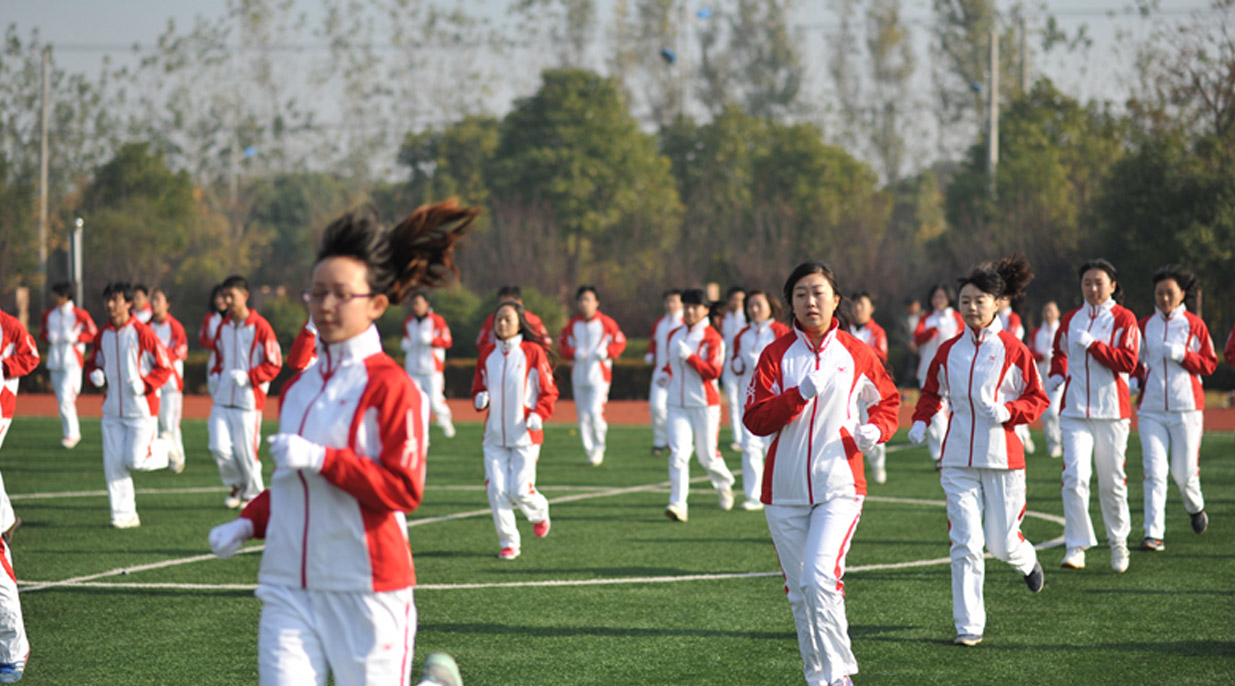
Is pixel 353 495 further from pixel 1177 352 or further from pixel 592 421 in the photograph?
pixel 592 421

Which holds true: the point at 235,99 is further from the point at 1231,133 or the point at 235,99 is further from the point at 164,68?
the point at 1231,133

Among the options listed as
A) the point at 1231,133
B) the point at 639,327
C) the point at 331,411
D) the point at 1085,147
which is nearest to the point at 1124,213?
the point at 1231,133

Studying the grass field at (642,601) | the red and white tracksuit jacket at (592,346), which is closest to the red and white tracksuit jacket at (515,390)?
the grass field at (642,601)

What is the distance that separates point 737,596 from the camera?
346 inches

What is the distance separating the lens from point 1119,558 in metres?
9.49

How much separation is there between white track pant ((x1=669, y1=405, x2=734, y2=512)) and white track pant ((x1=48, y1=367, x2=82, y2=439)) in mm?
10479

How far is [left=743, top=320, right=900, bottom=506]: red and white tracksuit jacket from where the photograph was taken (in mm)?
6086

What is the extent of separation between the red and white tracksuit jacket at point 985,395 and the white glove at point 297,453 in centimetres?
446

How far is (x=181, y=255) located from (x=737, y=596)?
40100mm

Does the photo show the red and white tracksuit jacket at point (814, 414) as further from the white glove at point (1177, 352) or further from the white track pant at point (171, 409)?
the white track pant at point (171, 409)

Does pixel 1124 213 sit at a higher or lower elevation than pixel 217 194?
lower

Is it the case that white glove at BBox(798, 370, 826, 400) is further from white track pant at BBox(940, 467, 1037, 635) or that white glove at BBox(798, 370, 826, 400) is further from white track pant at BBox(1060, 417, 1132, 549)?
white track pant at BBox(1060, 417, 1132, 549)

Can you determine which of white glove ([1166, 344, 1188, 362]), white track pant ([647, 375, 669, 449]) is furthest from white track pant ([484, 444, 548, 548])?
white track pant ([647, 375, 669, 449])

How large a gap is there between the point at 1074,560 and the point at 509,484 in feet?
14.3
